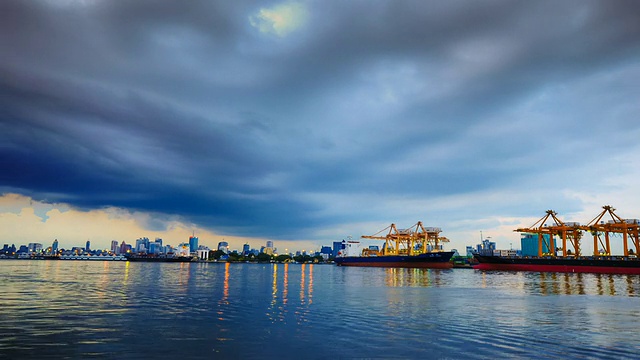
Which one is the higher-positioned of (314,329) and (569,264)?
(314,329)

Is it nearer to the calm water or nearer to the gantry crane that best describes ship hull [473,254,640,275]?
the gantry crane

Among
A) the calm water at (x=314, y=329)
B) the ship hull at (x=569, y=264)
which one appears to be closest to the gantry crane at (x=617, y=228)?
the ship hull at (x=569, y=264)

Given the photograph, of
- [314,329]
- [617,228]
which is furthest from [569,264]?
[314,329]

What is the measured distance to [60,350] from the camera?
65.8ft

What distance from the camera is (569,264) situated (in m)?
141

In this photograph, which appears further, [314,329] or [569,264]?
[569,264]

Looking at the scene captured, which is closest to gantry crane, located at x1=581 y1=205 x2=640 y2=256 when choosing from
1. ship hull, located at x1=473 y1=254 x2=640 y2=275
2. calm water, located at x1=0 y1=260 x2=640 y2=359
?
ship hull, located at x1=473 y1=254 x2=640 y2=275

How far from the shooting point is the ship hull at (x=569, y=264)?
12962 centimetres

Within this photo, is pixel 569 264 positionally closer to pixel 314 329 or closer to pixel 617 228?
pixel 617 228

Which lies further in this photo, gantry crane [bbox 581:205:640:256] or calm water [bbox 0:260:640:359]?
gantry crane [bbox 581:205:640:256]

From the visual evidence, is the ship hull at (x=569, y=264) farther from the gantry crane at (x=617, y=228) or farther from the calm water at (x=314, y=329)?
the calm water at (x=314, y=329)

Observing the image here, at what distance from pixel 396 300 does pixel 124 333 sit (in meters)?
30.3

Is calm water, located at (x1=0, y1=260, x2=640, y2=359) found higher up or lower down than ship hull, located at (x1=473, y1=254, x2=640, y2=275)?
higher up

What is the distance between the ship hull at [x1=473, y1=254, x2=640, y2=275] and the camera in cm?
12962
